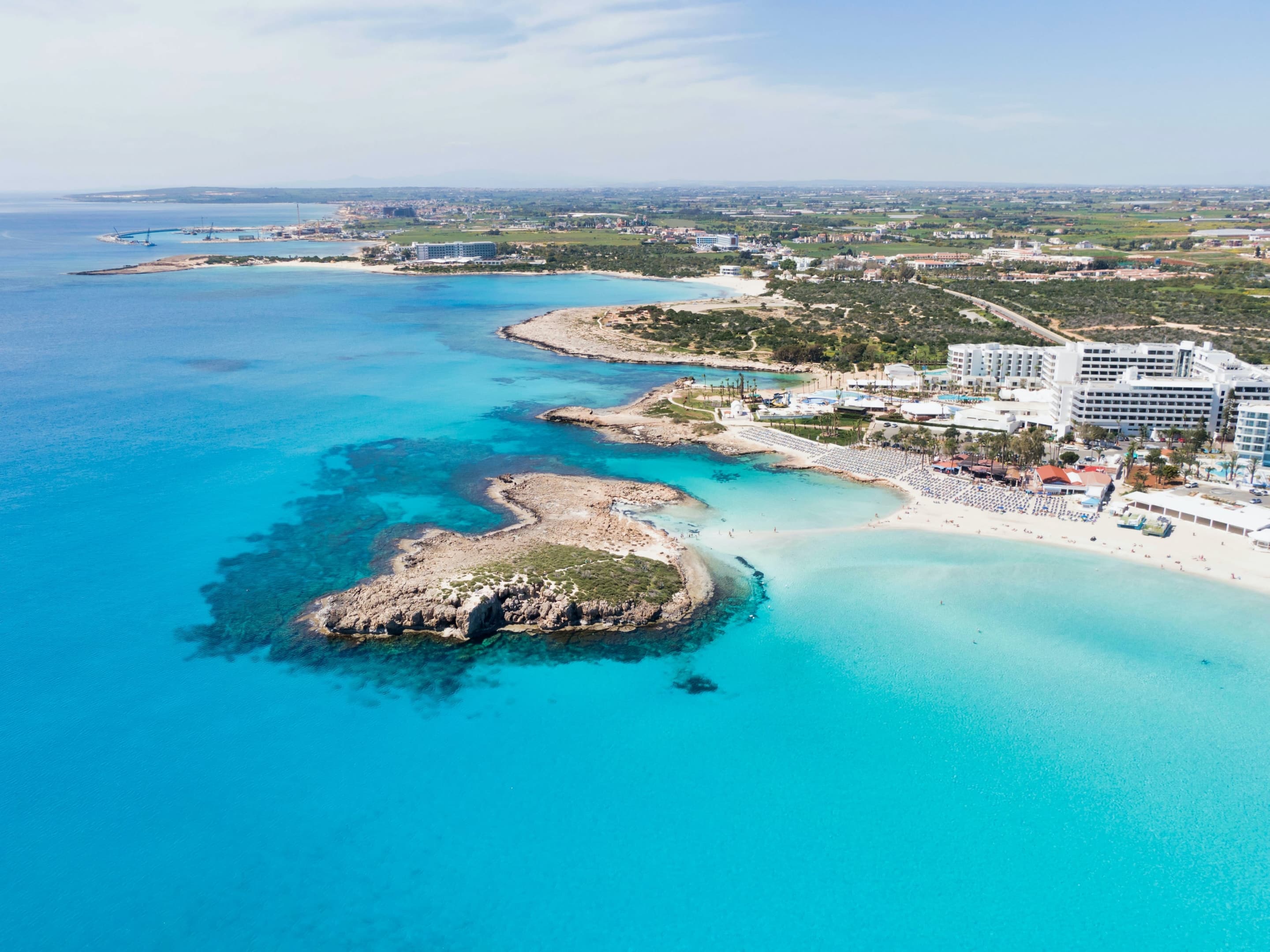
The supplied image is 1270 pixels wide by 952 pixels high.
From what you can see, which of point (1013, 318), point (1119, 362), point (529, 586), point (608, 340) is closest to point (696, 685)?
point (529, 586)

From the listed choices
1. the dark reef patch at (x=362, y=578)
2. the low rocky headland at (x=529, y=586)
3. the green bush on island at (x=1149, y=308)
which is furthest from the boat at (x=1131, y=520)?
the green bush on island at (x=1149, y=308)

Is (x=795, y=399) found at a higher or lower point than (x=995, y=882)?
higher

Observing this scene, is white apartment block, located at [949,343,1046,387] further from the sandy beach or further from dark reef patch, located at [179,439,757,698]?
dark reef patch, located at [179,439,757,698]

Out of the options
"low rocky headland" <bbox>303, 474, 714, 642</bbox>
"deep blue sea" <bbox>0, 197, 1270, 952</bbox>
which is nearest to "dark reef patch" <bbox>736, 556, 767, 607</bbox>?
"deep blue sea" <bbox>0, 197, 1270, 952</bbox>

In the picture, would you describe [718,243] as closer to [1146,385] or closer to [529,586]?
[1146,385]

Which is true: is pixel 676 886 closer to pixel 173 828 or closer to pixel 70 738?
pixel 173 828

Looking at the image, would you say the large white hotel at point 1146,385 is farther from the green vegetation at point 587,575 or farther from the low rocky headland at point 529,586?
the green vegetation at point 587,575

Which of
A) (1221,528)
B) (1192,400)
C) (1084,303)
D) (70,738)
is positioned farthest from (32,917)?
(1084,303)
